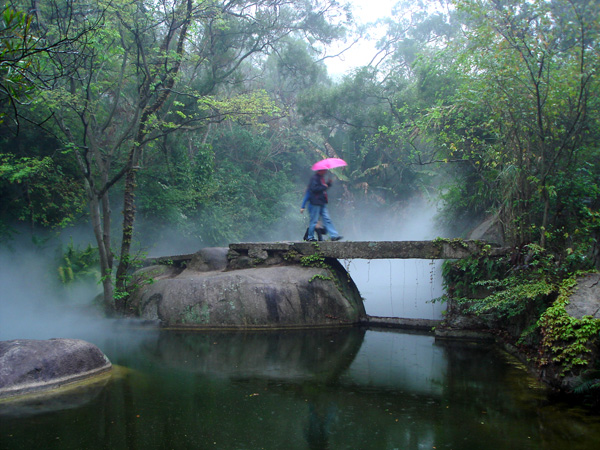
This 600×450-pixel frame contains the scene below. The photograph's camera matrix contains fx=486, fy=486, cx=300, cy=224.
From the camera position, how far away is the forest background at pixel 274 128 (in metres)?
8.68

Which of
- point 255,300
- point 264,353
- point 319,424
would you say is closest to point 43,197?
point 255,300

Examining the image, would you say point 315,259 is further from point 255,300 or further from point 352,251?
point 255,300

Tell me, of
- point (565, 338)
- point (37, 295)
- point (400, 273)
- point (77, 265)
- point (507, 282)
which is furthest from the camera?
point (400, 273)

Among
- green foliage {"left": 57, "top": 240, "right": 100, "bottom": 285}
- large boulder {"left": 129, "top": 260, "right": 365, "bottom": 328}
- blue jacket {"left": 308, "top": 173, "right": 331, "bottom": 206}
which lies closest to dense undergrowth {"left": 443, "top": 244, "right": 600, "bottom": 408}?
large boulder {"left": 129, "top": 260, "right": 365, "bottom": 328}

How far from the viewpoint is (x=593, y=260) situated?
8242 mm

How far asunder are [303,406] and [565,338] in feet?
11.3

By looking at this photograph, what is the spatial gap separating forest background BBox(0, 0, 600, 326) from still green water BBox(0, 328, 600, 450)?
102 inches

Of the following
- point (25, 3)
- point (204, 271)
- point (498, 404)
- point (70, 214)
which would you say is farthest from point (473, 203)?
point (25, 3)

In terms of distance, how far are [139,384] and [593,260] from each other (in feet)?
24.7

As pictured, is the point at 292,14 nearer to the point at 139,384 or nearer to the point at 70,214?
the point at 70,214

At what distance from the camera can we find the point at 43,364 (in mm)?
6531

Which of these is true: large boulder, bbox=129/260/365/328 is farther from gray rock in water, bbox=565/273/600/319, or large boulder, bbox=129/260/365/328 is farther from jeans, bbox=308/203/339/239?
gray rock in water, bbox=565/273/600/319

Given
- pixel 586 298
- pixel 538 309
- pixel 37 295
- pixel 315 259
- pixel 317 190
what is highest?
pixel 317 190

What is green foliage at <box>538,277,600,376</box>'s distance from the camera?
5.98 m
